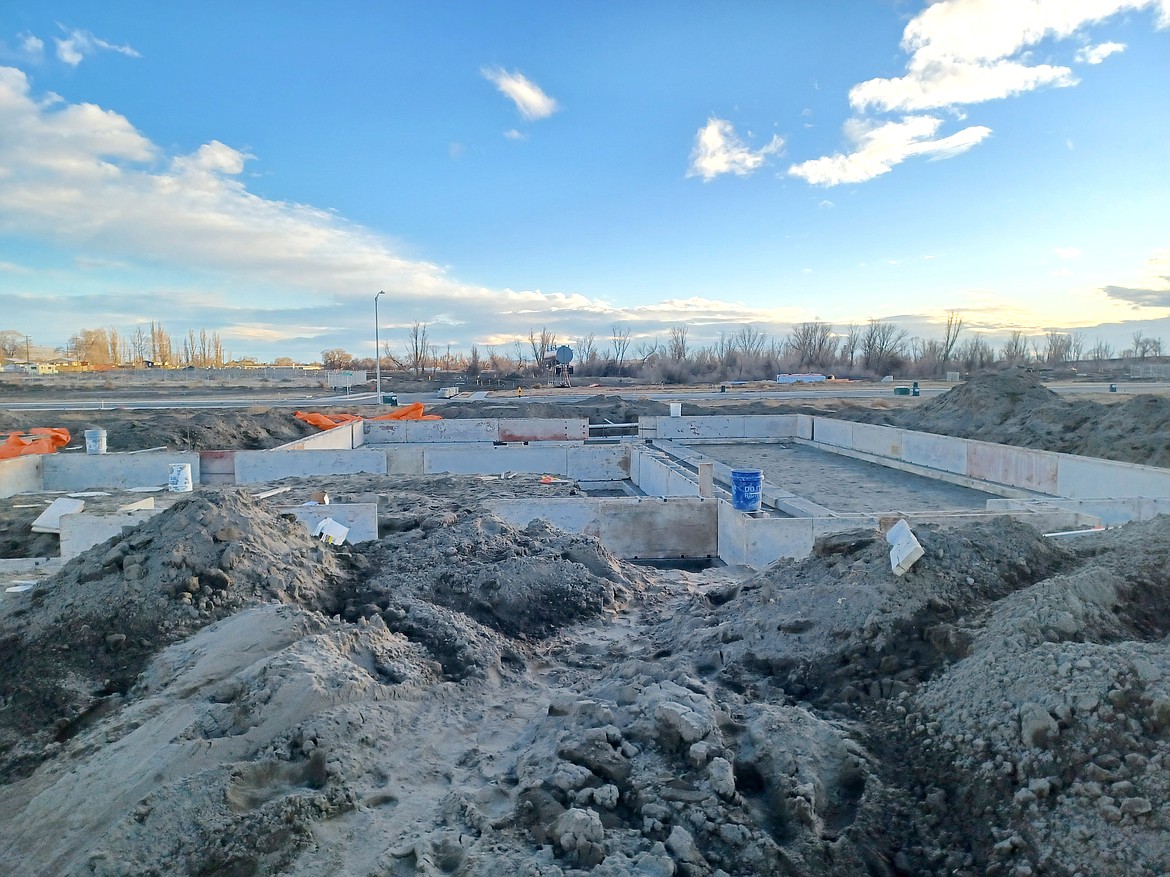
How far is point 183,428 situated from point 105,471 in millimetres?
5824

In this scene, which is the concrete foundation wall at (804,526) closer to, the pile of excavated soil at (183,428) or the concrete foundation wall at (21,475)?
the concrete foundation wall at (21,475)

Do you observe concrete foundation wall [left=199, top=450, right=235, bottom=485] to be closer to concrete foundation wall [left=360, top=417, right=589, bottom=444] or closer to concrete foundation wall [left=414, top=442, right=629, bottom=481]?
concrete foundation wall [left=414, top=442, right=629, bottom=481]

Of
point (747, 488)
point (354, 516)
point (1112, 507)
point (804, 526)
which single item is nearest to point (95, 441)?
point (354, 516)

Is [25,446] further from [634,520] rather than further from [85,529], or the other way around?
[634,520]

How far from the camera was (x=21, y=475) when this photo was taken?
12.6 m

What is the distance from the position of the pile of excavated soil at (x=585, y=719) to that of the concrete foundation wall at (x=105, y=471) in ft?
31.0

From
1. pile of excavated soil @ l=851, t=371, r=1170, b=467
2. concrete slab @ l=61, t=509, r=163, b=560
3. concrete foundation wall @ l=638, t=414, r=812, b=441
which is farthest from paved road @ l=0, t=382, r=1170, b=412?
concrete slab @ l=61, t=509, r=163, b=560

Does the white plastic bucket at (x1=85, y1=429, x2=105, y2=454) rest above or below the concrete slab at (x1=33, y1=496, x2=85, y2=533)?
above

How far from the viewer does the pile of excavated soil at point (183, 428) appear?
1808 cm

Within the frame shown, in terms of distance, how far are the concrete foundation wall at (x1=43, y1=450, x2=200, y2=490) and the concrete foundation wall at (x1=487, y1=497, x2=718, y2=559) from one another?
798cm

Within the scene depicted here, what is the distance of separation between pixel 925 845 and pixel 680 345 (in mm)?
66885

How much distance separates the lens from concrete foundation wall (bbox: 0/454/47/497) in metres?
12.3

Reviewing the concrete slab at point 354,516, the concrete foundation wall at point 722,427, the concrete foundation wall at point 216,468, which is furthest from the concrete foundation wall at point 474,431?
the concrete slab at point 354,516

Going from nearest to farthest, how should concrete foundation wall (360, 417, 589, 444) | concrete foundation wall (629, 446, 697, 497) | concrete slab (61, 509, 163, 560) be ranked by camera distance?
concrete slab (61, 509, 163, 560) < concrete foundation wall (629, 446, 697, 497) < concrete foundation wall (360, 417, 589, 444)
